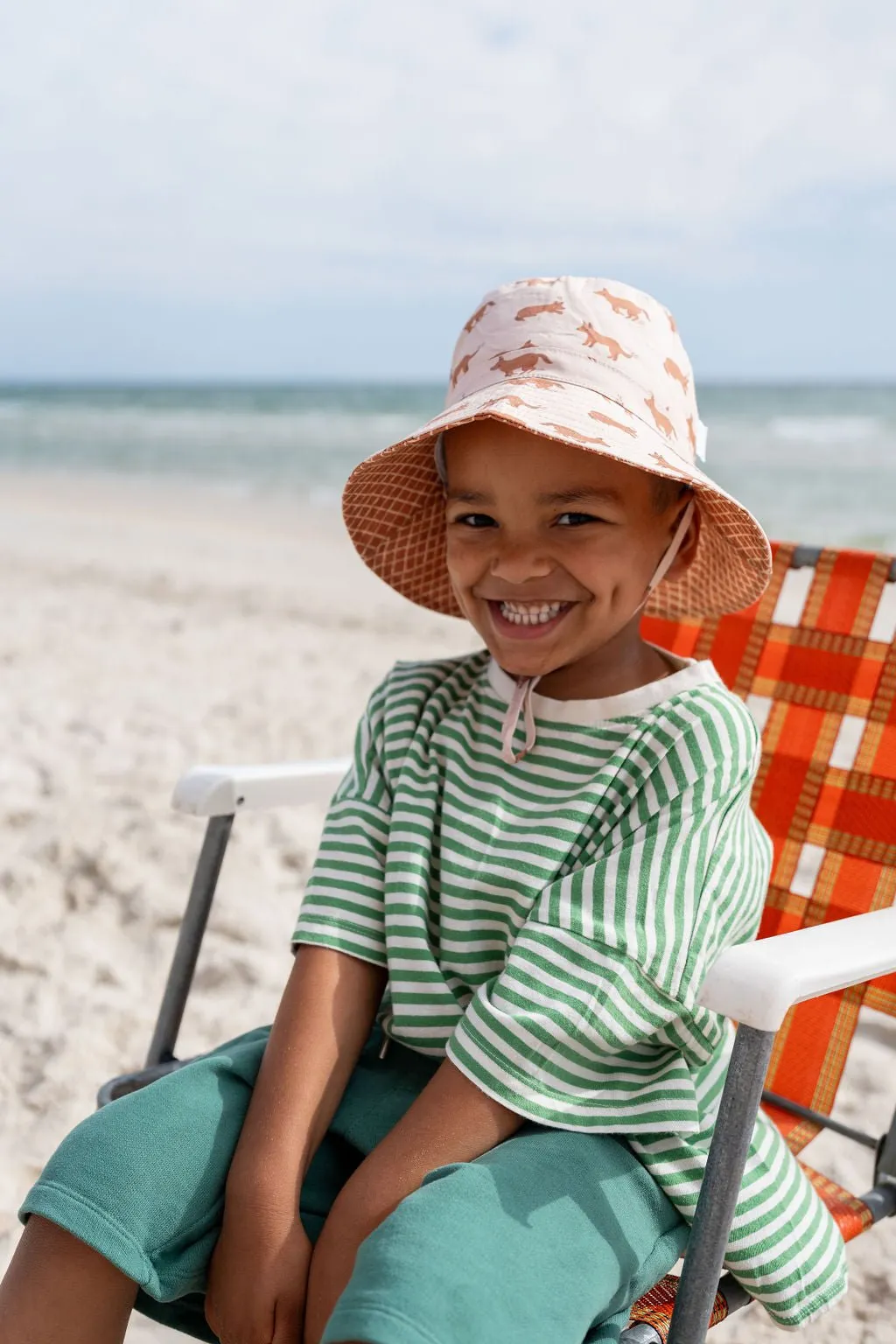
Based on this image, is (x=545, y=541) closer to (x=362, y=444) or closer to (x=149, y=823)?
(x=149, y=823)

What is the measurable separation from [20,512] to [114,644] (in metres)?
6.48

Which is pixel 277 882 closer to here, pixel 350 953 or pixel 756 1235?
pixel 350 953

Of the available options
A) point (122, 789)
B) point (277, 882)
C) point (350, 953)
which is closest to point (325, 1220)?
point (350, 953)

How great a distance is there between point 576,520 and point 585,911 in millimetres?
401

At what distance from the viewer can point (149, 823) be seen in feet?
10.0

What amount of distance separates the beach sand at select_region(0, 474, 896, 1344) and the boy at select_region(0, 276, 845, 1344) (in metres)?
0.16

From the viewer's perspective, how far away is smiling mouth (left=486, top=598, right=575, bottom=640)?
133 centimetres

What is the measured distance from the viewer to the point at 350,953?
1.35 meters

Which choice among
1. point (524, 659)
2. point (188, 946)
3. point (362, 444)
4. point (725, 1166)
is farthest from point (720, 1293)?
point (362, 444)

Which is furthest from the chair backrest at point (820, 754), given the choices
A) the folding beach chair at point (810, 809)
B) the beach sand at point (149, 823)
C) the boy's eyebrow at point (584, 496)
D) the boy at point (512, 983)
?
the boy's eyebrow at point (584, 496)

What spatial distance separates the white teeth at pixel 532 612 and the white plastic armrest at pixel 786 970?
0.41 meters

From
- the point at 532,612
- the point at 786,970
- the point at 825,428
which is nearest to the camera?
the point at 786,970

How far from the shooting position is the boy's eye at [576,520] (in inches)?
51.2

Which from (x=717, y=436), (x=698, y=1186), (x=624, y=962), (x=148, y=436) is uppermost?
(x=717, y=436)
